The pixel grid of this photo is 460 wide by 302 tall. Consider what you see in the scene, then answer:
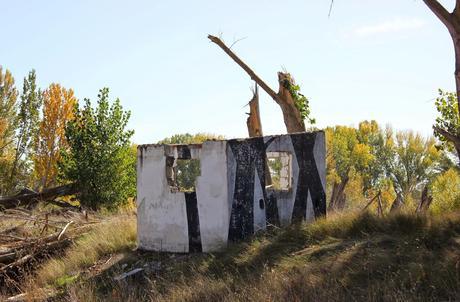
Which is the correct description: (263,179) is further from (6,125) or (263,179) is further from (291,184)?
(6,125)

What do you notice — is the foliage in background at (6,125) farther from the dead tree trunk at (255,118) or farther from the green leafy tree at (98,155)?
the dead tree trunk at (255,118)

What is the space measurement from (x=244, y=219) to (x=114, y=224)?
487cm

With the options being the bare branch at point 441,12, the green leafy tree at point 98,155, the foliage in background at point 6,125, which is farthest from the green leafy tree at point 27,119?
the bare branch at point 441,12

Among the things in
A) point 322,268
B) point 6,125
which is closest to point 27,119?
point 6,125

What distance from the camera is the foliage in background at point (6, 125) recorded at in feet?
110

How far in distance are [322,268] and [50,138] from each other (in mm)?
28024

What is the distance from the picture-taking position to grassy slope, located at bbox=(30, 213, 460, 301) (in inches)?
267

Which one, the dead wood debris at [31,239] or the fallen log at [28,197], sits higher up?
the fallen log at [28,197]

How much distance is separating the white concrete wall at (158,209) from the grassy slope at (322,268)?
1.58ft

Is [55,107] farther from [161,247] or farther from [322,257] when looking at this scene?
[322,257]

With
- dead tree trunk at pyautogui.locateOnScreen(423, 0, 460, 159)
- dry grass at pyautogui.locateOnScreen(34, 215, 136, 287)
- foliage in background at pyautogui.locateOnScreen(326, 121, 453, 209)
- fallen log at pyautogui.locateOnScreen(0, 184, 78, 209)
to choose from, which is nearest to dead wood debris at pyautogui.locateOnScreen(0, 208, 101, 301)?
dry grass at pyautogui.locateOnScreen(34, 215, 136, 287)

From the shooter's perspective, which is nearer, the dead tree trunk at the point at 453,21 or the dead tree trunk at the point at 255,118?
the dead tree trunk at the point at 453,21

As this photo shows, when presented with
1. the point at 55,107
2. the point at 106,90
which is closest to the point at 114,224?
the point at 106,90

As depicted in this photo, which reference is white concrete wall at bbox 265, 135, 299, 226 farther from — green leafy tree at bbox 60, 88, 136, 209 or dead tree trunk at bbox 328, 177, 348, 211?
green leafy tree at bbox 60, 88, 136, 209
